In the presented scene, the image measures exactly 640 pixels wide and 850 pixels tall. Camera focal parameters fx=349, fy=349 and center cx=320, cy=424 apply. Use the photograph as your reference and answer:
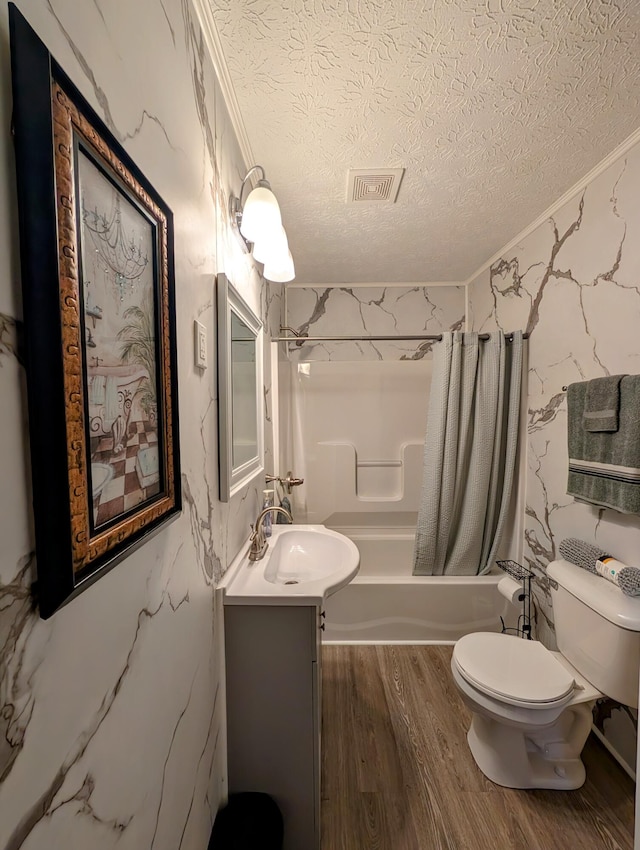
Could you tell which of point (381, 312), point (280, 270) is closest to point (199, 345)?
point (280, 270)

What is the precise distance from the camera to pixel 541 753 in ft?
4.34

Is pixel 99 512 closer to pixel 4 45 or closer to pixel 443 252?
pixel 4 45

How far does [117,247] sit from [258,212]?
0.73m

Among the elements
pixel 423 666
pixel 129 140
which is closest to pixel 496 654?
pixel 423 666

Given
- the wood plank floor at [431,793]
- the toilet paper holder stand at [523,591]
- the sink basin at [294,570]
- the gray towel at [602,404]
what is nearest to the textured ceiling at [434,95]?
the gray towel at [602,404]

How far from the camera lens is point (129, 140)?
0.57 metres

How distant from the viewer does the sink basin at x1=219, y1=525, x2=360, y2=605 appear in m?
1.04

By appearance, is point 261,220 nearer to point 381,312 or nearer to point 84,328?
point 84,328

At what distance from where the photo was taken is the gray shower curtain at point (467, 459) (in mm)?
2059

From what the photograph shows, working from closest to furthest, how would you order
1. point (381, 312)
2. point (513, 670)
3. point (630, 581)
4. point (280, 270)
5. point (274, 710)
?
point (274, 710)
point (630, 581)
point (513, 670)
point (280, 270)
point (381, 312)

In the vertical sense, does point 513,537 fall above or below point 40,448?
below

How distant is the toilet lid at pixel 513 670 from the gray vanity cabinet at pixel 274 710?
0.63 m

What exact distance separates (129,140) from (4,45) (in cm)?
24

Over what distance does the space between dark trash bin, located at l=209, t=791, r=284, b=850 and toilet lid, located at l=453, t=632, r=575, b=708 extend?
2.52 ft
